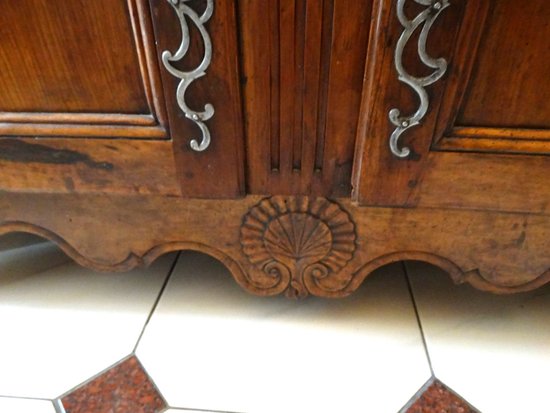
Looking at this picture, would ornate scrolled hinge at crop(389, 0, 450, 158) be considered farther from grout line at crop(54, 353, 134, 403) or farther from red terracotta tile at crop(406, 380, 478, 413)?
grout line at crop(54, 353, 134, 403)

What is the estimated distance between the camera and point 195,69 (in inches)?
16.2

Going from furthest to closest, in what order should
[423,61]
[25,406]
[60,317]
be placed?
1. [60,317]
2. [25,406]
3. [423,61]

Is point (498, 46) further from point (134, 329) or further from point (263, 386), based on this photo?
point (134, 329)

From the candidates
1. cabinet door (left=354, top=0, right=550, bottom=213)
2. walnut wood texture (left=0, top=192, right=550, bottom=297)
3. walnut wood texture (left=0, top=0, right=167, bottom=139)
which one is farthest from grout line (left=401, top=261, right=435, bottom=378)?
walnut wood texture (left=0, top=0, right=167, bottom=139)

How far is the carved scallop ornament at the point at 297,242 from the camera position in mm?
504

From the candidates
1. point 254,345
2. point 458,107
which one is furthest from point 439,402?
point 458,107

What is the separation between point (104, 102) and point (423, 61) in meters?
0.32

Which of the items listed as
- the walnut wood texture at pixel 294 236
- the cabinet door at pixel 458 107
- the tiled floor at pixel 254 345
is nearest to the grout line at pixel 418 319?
the tiled floor at pixel 254 345

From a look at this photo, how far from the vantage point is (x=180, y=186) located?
19.3 inches

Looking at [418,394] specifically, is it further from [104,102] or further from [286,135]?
[104,102]

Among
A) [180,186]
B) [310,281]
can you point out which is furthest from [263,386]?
[180,186]

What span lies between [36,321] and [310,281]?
395mm

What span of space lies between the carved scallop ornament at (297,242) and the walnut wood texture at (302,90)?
2 centimetres

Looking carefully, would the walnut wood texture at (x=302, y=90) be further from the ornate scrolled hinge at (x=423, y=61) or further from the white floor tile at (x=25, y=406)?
the white floor tile at (x=25, y=406)
